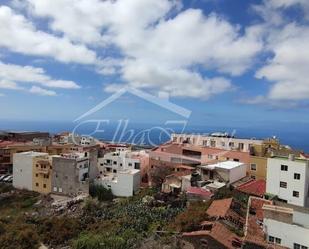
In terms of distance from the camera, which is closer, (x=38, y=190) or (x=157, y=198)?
(x=157, y=198)

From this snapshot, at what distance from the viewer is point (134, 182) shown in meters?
32.5

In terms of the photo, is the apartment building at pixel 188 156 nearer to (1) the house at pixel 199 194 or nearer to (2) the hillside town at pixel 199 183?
(2) the hillside town at pixel 199 183

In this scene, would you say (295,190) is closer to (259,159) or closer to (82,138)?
(259,159)

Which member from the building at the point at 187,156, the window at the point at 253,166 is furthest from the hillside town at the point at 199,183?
the building at the point at 187,156

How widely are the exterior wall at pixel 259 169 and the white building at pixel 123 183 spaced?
1057 centimetres

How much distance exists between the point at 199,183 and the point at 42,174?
1671 centimetres

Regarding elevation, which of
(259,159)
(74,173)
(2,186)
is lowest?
(2,186)

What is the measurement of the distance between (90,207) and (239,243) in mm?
15533

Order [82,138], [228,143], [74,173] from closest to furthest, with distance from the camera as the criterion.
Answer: [74,173] < [228,143] < [82,138]

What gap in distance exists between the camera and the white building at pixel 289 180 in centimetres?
2312

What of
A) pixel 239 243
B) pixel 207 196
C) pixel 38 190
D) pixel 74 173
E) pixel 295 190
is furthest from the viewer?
pixel 38 190

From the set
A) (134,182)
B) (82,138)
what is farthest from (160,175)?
(82,138)

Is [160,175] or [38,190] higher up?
[160,175]

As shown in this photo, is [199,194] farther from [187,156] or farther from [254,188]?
[187,156]
